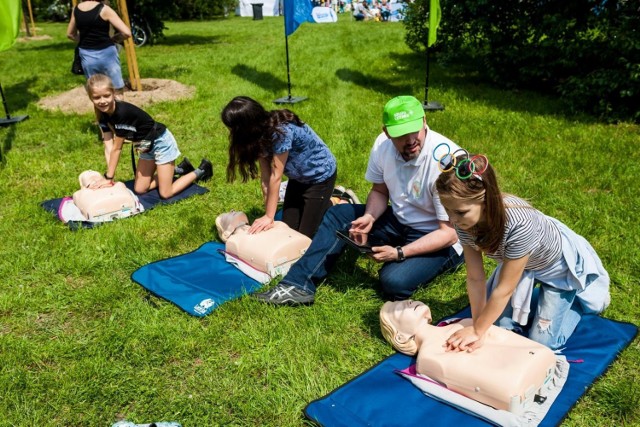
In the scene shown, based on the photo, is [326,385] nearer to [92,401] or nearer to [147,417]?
[147,417]

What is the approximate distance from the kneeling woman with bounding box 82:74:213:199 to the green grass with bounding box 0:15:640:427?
319mm

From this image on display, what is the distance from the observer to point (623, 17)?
6.82 meters

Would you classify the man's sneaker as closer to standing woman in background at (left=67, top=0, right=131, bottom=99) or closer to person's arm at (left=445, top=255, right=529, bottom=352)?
person's arm at (left=445, top=255, right=529, bottom=352)

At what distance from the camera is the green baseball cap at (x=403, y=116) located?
9.49 feet

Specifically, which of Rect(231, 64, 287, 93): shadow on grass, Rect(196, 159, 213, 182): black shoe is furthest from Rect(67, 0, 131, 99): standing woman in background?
Rect(231, 64, 287, 93): shadow on grass

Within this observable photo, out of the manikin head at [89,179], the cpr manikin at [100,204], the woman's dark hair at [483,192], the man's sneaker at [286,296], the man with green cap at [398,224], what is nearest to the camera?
the woman's dark hair at [483,192]

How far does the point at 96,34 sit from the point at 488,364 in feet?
Answer: 20.0

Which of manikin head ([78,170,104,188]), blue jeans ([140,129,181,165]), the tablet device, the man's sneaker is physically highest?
blue jeans ([140,129,181,165])

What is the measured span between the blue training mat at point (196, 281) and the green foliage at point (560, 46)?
5.51 metres

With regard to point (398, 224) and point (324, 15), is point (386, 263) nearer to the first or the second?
point (398, 224)

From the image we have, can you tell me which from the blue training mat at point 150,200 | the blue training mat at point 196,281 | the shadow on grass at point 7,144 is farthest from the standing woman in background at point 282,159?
the shadow on grass at point 7,144

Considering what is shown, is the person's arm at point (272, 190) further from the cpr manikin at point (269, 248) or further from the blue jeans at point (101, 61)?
the blue jeans at point (101, 61)

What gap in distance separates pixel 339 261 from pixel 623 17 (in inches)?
217

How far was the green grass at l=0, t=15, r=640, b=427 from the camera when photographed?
2.62 m
